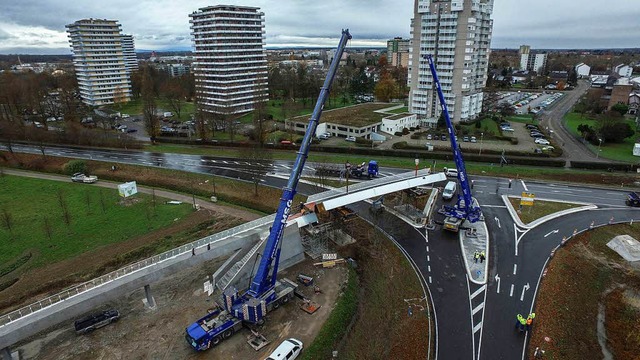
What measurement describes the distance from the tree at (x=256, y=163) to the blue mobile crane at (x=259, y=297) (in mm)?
23382

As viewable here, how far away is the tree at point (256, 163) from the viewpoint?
51062mm

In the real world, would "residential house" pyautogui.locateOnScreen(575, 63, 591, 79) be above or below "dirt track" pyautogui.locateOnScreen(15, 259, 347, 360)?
above

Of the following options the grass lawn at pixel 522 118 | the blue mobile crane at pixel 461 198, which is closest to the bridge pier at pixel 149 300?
the blue mobile crane at pixel 461 198

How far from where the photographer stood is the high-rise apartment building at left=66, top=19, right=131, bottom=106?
394ft

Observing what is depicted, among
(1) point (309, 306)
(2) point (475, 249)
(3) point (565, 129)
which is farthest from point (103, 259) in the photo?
(3) point (565, 129)

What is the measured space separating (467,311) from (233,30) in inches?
3684

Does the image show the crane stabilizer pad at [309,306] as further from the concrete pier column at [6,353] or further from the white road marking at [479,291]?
the concrete pier column at [6,353]

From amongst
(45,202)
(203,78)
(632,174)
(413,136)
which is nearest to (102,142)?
(45,202)

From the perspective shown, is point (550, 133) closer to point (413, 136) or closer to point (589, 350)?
point (413, 136)

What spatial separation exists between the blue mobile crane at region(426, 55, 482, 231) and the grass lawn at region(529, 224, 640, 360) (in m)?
8.51

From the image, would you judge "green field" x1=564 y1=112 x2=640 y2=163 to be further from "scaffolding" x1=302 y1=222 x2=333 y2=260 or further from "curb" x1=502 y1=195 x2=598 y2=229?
"scaffolding" x1=302 y1=222 x2=333 y2=260

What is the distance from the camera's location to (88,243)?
125ft

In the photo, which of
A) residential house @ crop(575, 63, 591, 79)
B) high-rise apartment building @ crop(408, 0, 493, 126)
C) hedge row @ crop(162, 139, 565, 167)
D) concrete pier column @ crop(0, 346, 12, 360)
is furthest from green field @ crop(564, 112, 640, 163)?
residential house @ crop(575, 63, 591, 79)

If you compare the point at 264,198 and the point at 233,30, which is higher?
the point at 233,30
